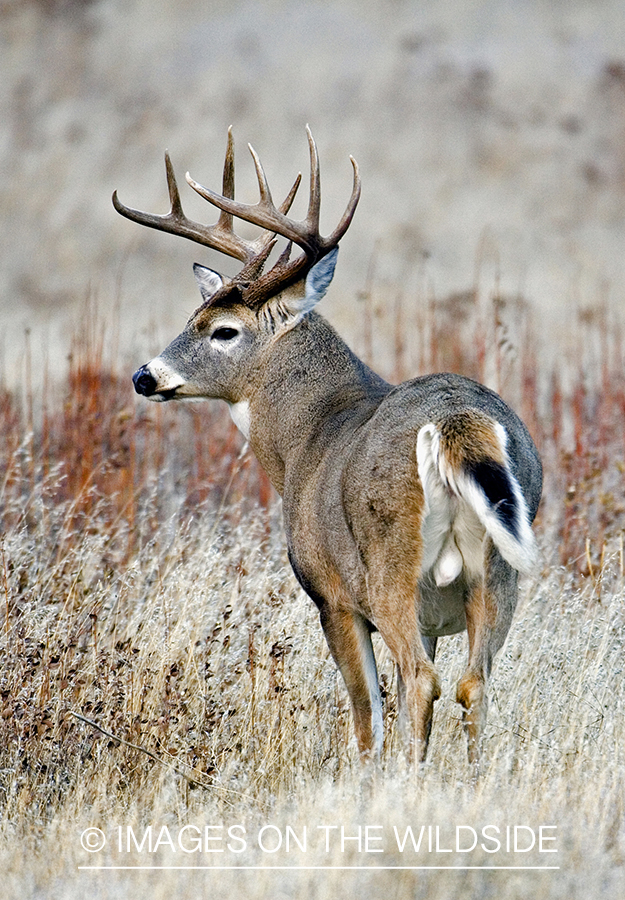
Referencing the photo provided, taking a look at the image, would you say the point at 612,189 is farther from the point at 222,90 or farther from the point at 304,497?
the point at 304,497

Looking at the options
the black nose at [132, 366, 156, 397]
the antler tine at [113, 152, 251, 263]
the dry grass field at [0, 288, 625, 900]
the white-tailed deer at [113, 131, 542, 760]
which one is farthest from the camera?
the antler tine at [113, 152, 251, 263]

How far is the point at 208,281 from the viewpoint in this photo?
6.13m

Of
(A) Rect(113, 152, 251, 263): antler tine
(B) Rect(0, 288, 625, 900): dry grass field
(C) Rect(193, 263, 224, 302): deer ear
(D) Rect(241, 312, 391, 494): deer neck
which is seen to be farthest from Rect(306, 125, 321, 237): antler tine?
(B) Rect(0, 288, 625, 900): dry grass field

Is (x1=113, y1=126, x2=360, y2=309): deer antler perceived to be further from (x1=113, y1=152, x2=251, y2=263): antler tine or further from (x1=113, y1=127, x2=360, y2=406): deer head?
(x1=113, y1=152, x2=251, y2=263): antler tine

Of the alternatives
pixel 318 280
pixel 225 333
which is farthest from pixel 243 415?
pixel 318 280

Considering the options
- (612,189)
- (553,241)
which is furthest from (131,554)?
(612,189)

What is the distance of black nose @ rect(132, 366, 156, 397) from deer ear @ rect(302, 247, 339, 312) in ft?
2.47

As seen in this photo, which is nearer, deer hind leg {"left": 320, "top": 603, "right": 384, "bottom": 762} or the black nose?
deer hind leg {"left": 320, "top": 603, "right": 384, "bottom": 762}

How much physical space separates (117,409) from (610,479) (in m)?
3.65

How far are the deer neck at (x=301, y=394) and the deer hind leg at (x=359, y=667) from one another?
2.26 ft

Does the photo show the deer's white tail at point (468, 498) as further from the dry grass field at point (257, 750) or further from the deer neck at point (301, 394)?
the deer neck at point (301, 394)

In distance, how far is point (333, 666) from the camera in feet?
19.0

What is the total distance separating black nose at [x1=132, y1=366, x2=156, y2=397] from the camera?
5.60 meters

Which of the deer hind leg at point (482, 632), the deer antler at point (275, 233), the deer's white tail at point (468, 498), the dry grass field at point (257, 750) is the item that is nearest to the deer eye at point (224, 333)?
the deer antler at point (275, 233)
